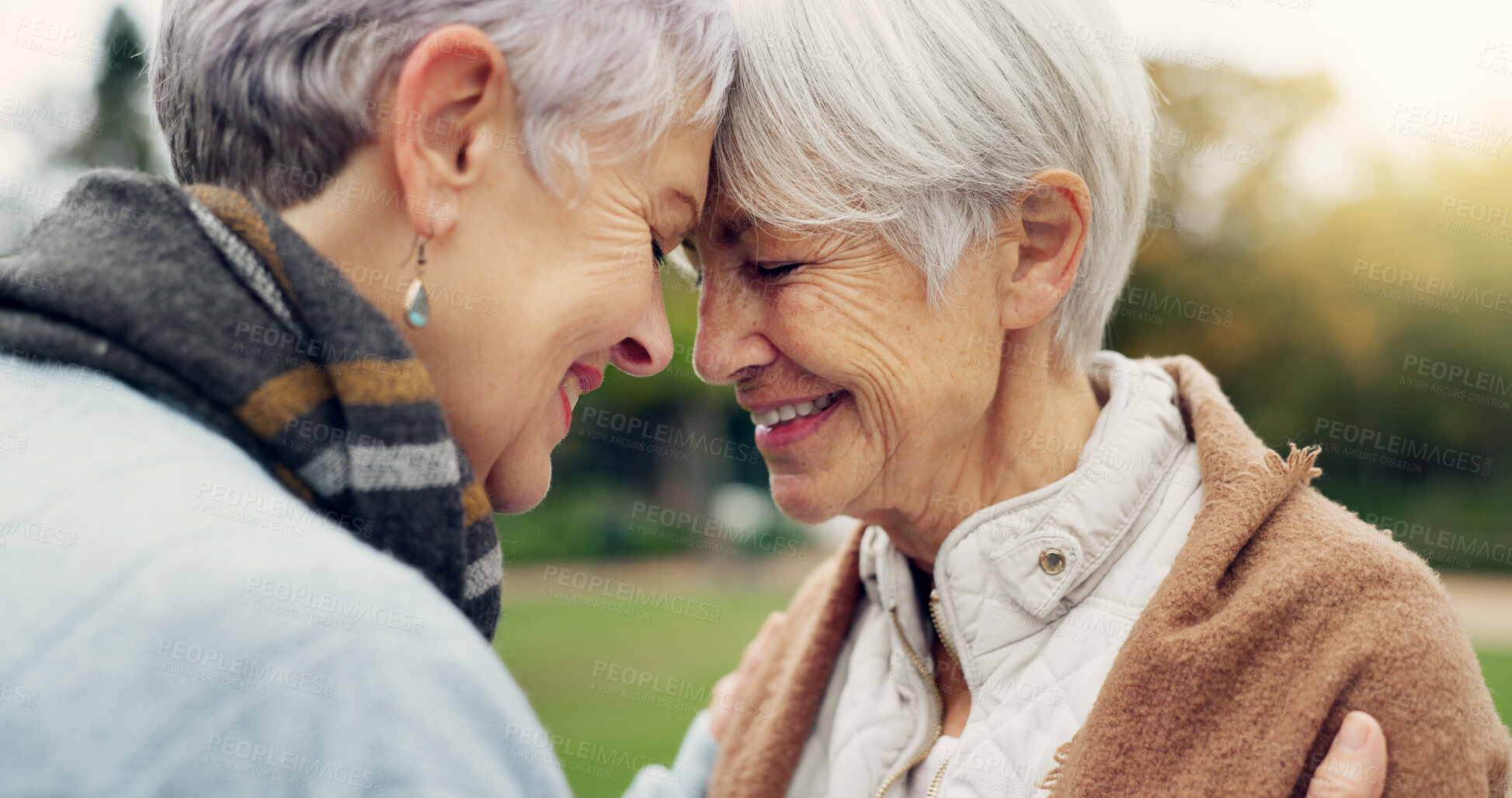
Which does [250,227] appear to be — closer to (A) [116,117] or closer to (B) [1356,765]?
(B) [1356,765]

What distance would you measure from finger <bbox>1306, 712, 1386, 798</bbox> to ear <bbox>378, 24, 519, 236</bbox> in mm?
1577

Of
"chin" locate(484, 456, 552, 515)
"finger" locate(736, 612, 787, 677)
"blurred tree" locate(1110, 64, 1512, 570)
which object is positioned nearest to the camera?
"chin" locate(484, 456, 552, 515)

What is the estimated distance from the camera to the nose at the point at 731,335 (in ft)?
7.62

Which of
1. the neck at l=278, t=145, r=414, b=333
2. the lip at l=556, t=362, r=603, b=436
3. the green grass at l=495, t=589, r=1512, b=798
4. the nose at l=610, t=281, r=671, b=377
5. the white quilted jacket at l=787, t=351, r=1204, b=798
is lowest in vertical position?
the green grass at l=495, t=589, r=1512, b=798

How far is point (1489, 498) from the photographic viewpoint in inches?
653

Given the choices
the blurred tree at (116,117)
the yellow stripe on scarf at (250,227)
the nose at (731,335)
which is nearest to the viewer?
the yellow stripe on scarf at (250,227)

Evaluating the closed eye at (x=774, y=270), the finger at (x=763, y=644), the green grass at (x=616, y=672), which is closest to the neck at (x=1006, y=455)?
the closed eye at (x=774, y=270)

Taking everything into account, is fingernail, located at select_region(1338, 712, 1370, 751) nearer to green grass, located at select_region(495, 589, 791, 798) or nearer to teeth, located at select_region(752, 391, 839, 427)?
teeth, located at select_region(752, 391, 839, 427)

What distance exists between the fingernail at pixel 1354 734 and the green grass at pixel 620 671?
519cm

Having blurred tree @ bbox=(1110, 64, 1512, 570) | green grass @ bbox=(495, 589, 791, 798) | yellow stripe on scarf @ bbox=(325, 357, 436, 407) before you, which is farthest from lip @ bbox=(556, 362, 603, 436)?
blurred tree @ bbox=(1110, 64, 1512, 570)

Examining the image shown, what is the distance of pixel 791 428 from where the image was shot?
2.40 meters

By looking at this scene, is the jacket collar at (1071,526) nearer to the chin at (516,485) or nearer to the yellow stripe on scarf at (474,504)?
the chin at (516,485)

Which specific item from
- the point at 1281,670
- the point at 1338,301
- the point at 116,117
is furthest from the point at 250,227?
the point at 116,117

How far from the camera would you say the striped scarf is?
124 centimetres
